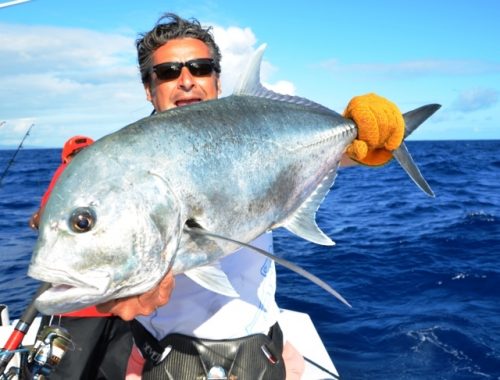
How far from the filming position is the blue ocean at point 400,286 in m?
5.61

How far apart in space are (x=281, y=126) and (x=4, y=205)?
20.4m

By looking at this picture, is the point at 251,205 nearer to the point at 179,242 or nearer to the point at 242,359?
the point at 179,242

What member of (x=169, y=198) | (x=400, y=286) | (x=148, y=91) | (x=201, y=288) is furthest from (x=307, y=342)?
(x=400, y=286)

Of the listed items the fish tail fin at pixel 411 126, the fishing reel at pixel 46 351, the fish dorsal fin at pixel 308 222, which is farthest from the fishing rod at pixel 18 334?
the fish tail fin at pixel 411 126

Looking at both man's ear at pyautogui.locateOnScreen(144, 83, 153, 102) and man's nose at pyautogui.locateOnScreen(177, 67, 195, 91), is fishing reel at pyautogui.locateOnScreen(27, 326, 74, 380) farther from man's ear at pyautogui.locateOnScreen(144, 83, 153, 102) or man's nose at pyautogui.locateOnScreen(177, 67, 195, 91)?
man's nose at pyautogui.locateOnScreen(177, 67, 195, 91)

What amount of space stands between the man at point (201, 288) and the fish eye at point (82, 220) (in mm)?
837

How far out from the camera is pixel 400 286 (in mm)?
8000

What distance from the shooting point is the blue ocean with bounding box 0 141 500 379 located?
561 cm

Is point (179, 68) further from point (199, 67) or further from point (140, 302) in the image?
point (140, 302)

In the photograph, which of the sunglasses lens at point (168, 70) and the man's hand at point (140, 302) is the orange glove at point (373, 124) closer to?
the sunglasses lens at point (168, 70)

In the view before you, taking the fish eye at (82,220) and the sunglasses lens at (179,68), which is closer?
the fish eye at (82,220)

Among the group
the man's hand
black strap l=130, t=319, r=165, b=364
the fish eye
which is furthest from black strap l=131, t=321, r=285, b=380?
the fish eye

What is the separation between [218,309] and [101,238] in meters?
1.14

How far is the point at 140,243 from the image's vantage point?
1.76 meters
